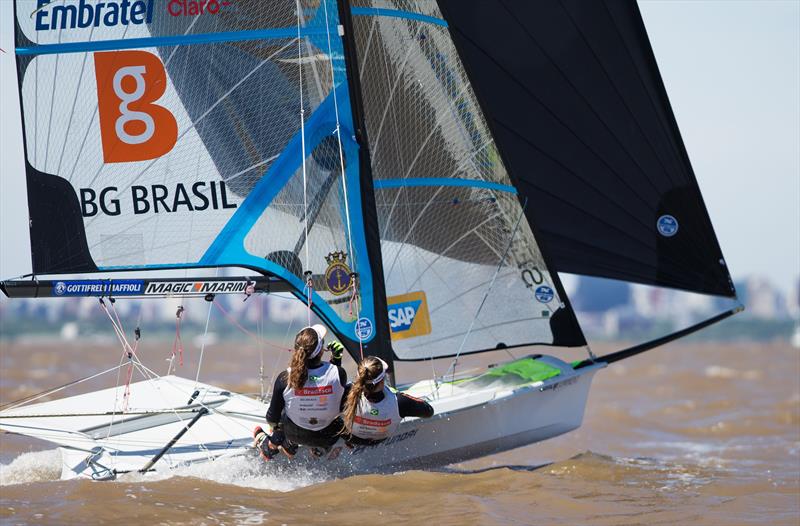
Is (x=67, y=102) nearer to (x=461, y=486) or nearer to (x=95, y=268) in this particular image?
(x=95, y=268)

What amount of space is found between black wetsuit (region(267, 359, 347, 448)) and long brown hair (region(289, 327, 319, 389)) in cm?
10

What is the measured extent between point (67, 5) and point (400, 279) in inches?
122

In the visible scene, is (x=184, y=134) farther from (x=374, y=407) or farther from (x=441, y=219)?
(x=374, y=407)

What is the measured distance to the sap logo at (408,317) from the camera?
822 centimetres

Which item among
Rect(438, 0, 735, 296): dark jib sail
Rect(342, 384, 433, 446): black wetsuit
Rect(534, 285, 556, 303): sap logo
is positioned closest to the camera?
Rect(342, 384, 433, 446): black wetsuit

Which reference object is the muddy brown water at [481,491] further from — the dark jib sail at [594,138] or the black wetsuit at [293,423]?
the dark jib sail at [594,138]

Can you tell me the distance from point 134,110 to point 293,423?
2413 millimetres

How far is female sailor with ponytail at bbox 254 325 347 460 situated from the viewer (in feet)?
20.3

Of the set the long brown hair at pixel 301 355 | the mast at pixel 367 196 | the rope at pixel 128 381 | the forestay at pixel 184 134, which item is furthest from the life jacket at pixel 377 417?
the rope at pixel 128 381

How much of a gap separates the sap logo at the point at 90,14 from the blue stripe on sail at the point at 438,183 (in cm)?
220

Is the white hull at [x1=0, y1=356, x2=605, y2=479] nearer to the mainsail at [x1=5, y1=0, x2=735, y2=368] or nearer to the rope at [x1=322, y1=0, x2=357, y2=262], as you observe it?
the mainsail at [x1=5, y1=0, x2=735, y2=368]

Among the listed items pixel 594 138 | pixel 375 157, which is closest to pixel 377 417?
pixel 375 157

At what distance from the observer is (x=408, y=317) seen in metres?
8.23

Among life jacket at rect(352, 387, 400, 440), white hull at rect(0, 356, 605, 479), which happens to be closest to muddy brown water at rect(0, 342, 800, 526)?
white hull at rect(0, 356, 605, 479)
